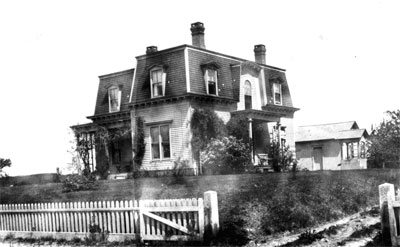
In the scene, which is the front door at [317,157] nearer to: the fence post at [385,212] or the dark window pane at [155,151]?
the dark window pane at [155,151]

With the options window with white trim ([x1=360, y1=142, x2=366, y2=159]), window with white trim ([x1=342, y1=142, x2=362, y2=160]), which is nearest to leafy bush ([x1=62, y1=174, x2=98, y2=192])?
window with white trim ([x1=360, y1=142, x2=366, y2=159])

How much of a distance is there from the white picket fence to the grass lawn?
762 mm

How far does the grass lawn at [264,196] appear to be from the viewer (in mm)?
10867

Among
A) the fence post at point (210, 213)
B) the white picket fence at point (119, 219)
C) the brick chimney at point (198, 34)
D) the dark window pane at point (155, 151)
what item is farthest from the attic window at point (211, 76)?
the fence post at point (210, 213)

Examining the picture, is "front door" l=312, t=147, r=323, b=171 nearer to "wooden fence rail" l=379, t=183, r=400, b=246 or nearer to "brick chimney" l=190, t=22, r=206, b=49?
"brick chimney" l=190, t=22, r=206, b=49

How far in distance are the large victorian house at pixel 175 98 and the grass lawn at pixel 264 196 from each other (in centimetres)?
642

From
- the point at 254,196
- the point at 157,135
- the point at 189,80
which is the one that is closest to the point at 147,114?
the point at 157,135

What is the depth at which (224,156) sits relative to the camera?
24.5 metres

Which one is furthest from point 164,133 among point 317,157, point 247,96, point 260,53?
point 317,157

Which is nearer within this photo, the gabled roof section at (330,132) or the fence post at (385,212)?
the fence post at (385,212)

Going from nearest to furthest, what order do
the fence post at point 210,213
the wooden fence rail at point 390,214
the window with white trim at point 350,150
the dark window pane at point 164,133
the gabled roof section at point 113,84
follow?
the wooden fence rail at point 390,214
the fence post at point 210,213
the dark window pane at point 164,133
the gabled roof section at point 113,84
the window with white trim at point 350,150

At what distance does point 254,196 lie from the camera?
42.5 feet

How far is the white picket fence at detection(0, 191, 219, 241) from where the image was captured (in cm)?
970

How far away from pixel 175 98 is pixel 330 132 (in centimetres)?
2069
